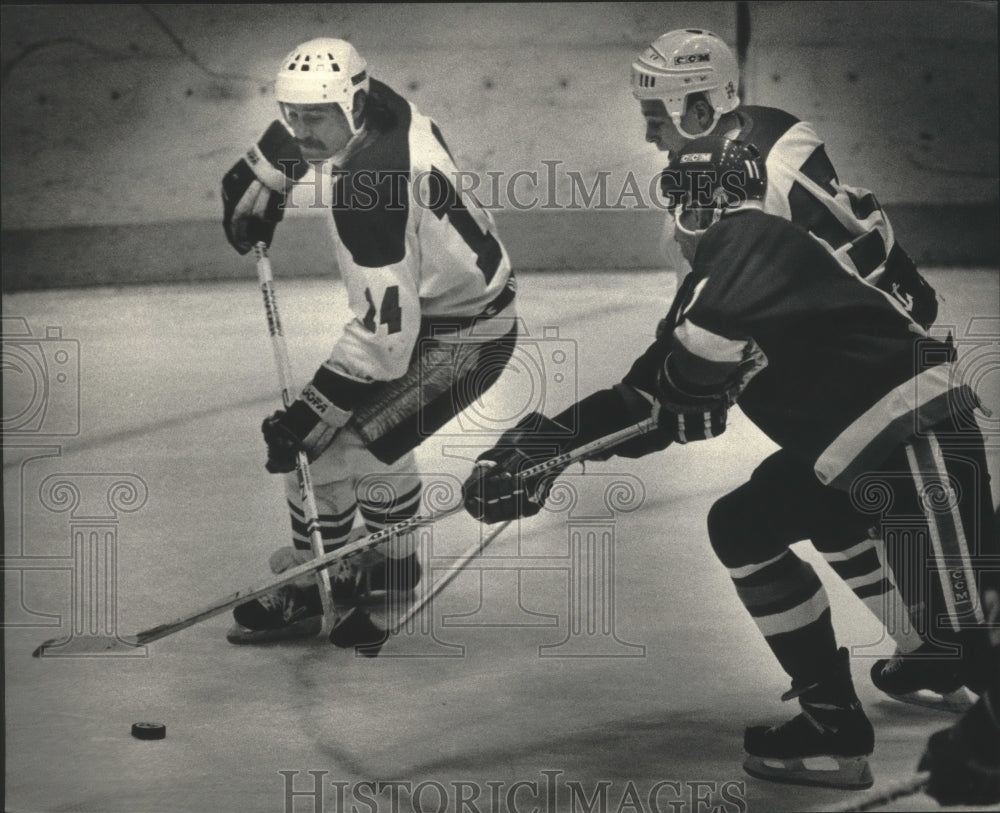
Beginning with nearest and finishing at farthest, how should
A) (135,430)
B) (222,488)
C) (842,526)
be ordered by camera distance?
1. (842,526)
2. (222,488)
3. (135,430)

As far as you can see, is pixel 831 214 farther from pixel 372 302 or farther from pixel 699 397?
pixel 372 302

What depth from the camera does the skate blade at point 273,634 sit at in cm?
324

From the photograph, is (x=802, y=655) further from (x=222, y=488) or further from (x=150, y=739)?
(x=222, y=488)

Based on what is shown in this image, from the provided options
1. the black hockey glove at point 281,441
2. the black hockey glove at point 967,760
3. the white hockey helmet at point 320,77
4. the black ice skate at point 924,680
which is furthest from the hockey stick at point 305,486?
the black hockey glove at point 967,760

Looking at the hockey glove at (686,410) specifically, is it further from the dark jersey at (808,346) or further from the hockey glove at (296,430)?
the hockey glove at (296,430)

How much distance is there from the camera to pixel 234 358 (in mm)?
4754

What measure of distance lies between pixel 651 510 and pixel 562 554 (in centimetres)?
26

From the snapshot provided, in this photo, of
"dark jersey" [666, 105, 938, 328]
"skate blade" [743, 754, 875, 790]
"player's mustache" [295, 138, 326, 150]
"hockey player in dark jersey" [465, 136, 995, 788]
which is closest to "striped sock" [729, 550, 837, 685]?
"hockey player in dark jersey" [465, 136, 995, 788]

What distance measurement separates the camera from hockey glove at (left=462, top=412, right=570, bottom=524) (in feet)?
9.27

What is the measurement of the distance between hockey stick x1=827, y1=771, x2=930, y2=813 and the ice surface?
24 centimetres

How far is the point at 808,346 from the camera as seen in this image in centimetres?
247

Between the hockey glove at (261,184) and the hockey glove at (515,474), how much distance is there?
2.81 ft

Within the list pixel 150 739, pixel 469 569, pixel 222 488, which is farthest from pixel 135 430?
pixel 150 739

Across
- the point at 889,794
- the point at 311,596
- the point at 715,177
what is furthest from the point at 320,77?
A: the point at 889,794
